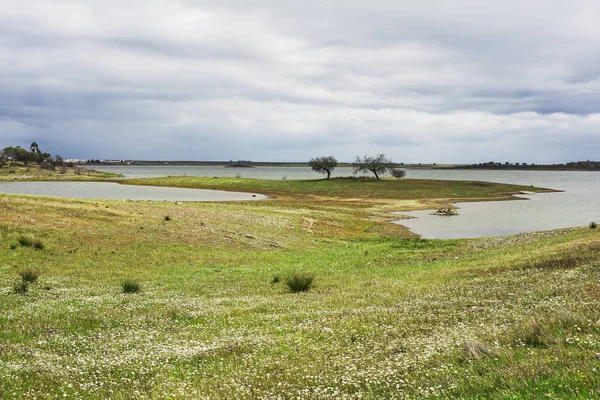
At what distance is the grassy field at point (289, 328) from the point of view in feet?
21.7

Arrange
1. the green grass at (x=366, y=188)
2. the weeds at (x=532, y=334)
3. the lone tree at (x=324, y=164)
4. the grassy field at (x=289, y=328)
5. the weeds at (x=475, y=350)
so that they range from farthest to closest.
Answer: the lone tree at (x=324, y=164) → the green grass at (x=366, y=188) → the weeds at (x=532, y=334) → the weeds at (x=475, y=350) → the grassy field at (x=289, y=328)

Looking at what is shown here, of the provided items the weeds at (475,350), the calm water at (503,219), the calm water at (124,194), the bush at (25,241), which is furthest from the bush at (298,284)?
the calm water at (124,194)

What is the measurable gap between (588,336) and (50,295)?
1902cm

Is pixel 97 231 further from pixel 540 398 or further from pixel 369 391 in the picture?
pixel 540 398

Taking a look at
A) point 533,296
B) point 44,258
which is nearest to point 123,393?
point 533,296

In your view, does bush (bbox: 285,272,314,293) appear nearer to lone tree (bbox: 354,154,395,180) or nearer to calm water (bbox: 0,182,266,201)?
calm water (bbox: 0,182,266,201)

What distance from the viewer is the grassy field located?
21.7 ft

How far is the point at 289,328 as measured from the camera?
11.4 metres

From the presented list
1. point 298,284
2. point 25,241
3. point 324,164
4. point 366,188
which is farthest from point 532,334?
point 324,164

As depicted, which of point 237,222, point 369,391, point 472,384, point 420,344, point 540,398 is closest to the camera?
point 540,398

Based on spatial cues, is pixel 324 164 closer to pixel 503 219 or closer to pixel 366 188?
pixel 366 188

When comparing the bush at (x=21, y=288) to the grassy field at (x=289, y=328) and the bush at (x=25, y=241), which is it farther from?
the bush at (x=25, y=241)

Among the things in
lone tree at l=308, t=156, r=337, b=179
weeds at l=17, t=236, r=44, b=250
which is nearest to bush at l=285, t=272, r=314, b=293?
weeds at l=17, t=236, r=44, b=250

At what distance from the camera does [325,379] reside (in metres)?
7.04
